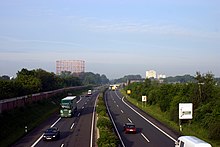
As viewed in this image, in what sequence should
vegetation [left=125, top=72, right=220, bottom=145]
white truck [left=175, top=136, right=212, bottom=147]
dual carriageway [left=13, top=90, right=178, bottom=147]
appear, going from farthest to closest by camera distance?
vegetation [left=125, top=72, right=220, bottom=145]
dual carriageway [left=13, top=90, right=178, bottom=147]
white truck [left=175, top=136, right=212, bottom=147]

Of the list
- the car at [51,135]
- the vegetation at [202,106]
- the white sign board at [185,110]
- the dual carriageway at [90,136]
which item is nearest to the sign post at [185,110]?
the white sign board at [185,110]

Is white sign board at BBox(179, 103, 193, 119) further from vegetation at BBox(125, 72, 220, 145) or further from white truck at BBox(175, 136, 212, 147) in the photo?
white truck at BBox(175, 136, 212, 147)

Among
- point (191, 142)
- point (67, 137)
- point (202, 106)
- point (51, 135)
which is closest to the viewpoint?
point (191, 142)

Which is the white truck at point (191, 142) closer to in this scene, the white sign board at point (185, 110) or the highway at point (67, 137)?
the highway at point (67, 137)

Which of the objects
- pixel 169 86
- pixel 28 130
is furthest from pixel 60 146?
pixel 169 86

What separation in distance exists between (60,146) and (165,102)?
30932mm

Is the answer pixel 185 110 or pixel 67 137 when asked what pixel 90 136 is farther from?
pixel 185 110

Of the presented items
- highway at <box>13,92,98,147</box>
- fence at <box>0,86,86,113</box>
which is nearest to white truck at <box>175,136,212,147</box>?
highway at <box>13,92,98,147</box>

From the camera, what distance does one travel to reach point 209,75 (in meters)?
42.8

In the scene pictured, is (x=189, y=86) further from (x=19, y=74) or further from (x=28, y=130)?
(x=19, y=74)

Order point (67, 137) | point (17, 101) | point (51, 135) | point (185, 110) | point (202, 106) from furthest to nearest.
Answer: point (17, 101), point (202, 106), point (185, 110), point (67, 137), point (51, 135)

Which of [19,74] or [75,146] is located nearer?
[75,146]

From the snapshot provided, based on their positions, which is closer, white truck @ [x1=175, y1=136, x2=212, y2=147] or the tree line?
white truck @ [x1=175, y1=136, x2=212, y2=147]

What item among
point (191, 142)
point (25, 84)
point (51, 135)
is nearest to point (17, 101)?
point (25, 84)
